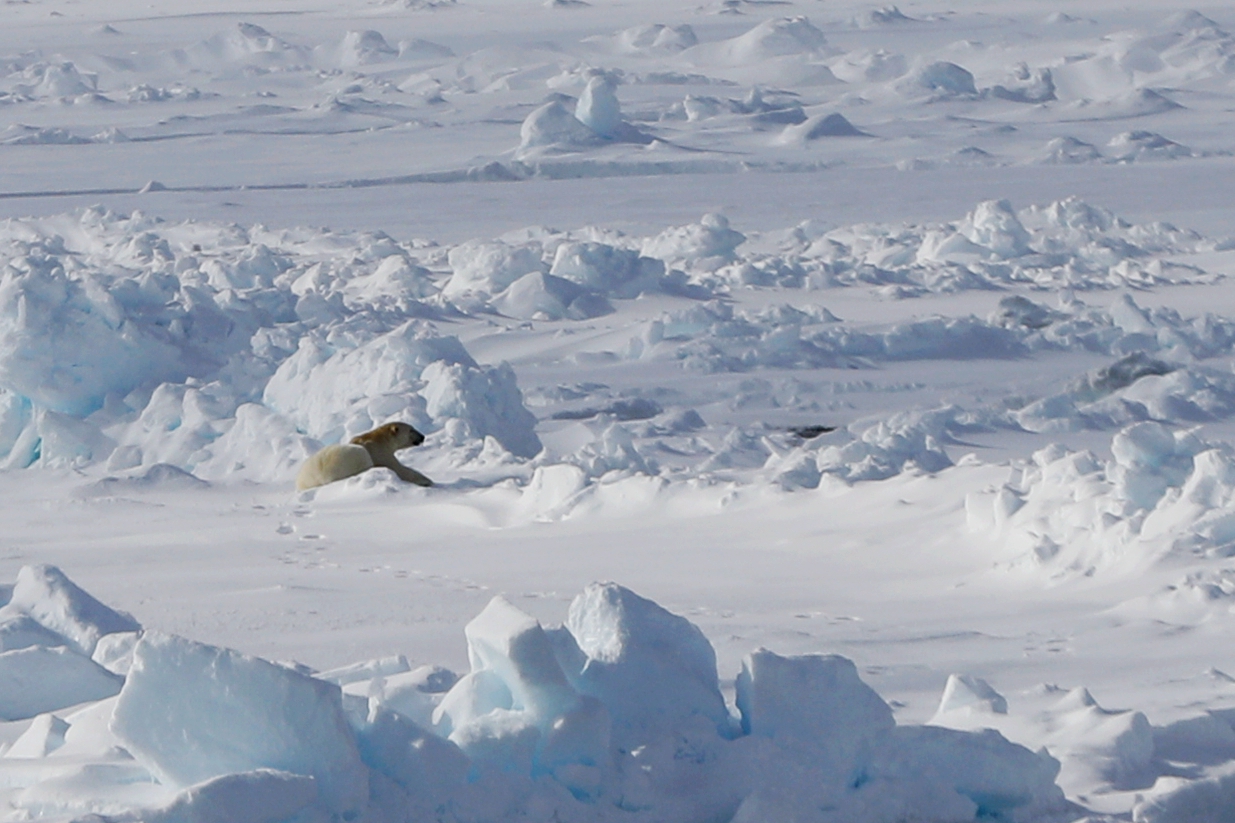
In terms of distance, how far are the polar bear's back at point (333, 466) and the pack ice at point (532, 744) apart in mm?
2883

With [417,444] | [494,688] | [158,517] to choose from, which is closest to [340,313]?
[417,444]

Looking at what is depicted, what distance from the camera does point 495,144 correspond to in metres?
19.5

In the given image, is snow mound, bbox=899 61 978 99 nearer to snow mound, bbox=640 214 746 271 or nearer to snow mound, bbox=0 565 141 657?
snow mound, bbox=640 214 746 271

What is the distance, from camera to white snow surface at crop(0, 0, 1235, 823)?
2.48 metres

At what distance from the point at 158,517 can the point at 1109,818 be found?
11.7 feet

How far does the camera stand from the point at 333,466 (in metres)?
5.69

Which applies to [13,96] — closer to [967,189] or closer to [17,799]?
[967,189]

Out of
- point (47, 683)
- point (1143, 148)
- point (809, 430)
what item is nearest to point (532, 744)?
point (47, 683)

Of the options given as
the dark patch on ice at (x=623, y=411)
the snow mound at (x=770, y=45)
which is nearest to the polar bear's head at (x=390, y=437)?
the dark patch on ice at (x=623, y=411)

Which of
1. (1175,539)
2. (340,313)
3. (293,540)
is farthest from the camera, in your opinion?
(340,313)

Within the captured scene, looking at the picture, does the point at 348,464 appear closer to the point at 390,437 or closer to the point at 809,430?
the point at 390,437

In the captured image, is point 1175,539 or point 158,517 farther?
point 158,517

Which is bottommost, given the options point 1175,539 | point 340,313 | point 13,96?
point 13,96

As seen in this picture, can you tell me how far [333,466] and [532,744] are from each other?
11.1 feet
